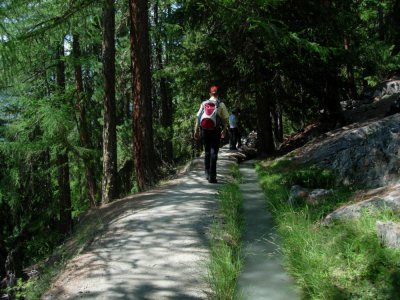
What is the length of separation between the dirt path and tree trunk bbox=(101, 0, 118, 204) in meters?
4.56

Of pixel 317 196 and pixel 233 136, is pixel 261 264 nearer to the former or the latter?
pixel 317 196

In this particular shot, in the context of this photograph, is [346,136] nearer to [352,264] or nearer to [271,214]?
[271,214]

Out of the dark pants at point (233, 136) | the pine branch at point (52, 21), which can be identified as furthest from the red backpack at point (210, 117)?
the dark pants at point (233, 136)

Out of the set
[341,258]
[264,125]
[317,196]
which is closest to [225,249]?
[341,258]

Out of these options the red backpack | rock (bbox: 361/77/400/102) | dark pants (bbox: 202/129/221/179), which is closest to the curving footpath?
dark pants (bbox: 202/129/221/179)

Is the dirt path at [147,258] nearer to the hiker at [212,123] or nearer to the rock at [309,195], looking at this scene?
the rock at [309,195]

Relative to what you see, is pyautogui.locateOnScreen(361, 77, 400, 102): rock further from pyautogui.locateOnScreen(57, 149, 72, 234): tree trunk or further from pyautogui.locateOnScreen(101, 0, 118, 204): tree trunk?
pyautogui.locateOnScreen(57, 149, 72, 234): tree trunk

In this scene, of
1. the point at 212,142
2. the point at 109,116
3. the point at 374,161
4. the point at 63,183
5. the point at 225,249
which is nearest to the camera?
the point at 225,249

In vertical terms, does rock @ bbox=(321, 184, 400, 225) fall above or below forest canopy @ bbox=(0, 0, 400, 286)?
Answer: below

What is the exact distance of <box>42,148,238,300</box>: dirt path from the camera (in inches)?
122

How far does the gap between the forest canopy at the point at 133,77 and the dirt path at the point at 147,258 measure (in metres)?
3.54

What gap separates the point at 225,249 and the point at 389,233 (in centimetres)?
168

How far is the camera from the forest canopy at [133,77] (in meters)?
8.56

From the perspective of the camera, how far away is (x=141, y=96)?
28.0 feet
